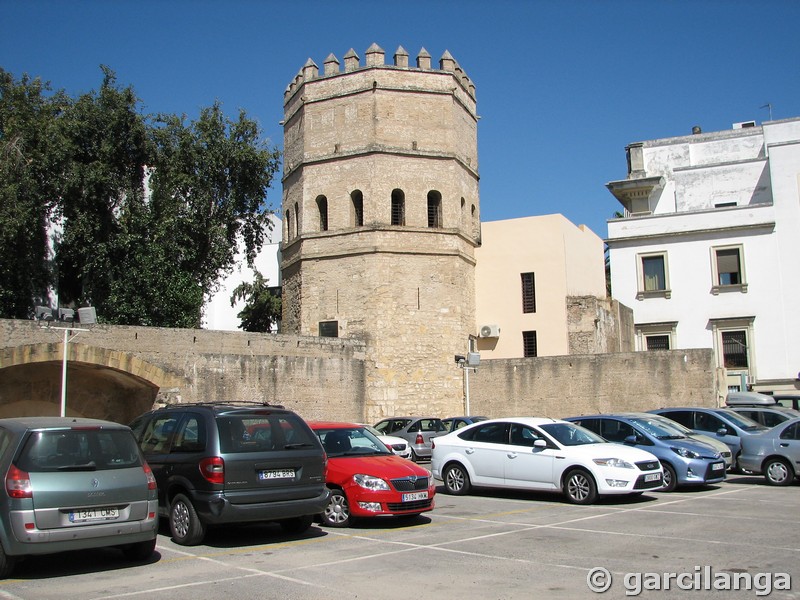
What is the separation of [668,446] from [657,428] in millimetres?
1101

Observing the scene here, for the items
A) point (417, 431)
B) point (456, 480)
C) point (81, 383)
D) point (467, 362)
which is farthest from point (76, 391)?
point (456, 480)

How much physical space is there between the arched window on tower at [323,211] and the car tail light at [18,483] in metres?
23.9

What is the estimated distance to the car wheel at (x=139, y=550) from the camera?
28.5 ft

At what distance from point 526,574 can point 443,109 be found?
25480mm

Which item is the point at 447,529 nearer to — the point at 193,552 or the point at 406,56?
the point at 193,552

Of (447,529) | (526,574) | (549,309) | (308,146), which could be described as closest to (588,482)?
(447,529)

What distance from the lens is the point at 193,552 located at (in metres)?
9.32

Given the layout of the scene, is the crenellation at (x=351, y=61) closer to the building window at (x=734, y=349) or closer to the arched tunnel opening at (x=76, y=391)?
the arched tunnel opening at (x=76, y=391)

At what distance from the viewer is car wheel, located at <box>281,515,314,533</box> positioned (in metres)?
10.4

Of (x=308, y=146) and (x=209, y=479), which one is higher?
(x=308, y=146)

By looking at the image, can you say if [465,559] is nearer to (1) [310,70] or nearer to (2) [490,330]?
(2) [490,330]

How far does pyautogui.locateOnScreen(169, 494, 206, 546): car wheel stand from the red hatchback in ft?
6.05

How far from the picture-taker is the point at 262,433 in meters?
9.84

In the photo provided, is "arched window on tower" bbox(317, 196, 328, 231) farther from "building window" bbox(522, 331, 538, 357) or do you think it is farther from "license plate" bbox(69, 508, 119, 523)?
"license plate" bbox(69, 508, 119, 523)
